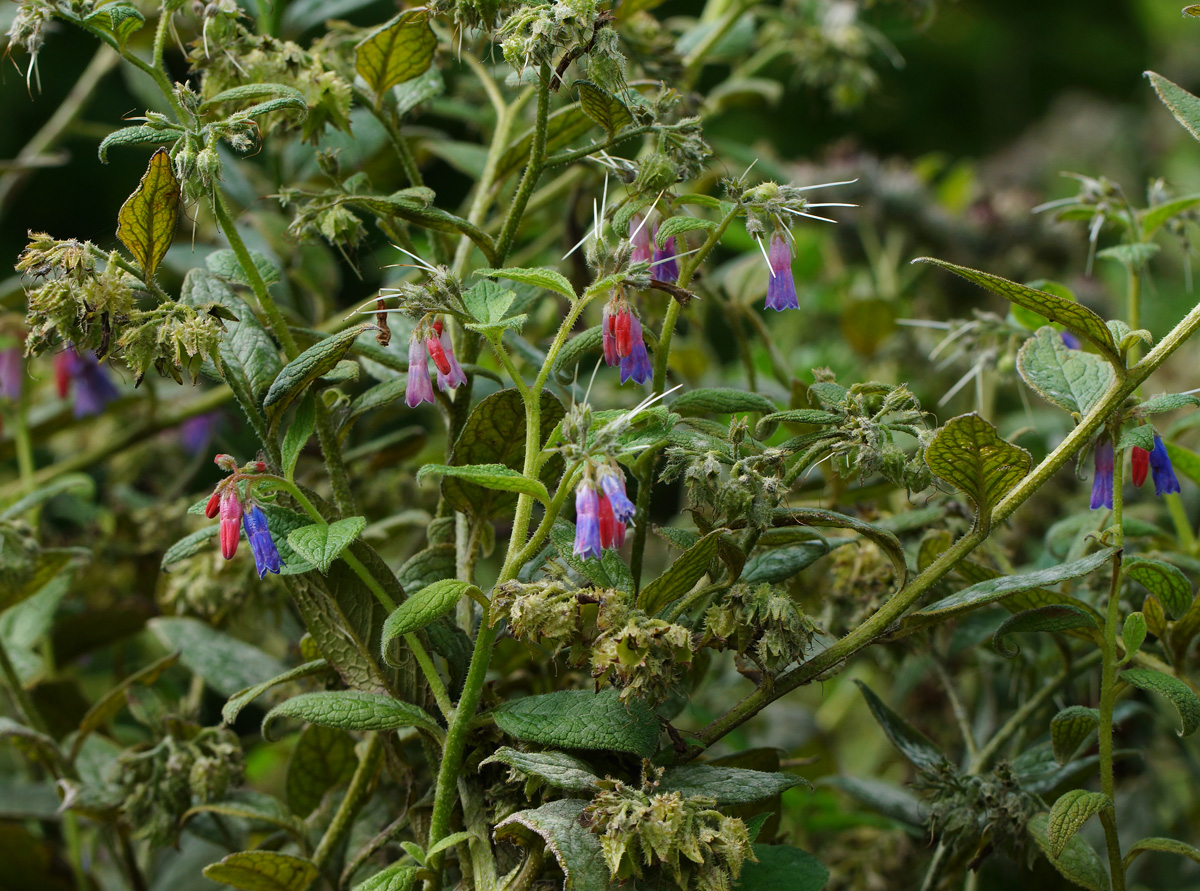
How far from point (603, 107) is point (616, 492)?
0.27 meters

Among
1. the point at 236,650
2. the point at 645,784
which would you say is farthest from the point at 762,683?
the point at 236,650

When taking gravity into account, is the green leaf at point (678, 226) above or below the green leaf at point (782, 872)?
above

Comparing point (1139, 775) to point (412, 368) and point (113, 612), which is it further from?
point (113, 612)

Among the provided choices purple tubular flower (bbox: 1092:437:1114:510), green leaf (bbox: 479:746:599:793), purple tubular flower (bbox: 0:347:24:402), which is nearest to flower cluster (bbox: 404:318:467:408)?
green leaf (bbox: 479:746:599:793)

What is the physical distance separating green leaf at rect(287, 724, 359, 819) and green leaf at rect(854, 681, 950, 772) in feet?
1.30

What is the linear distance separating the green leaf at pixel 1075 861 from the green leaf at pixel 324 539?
0.47 metres

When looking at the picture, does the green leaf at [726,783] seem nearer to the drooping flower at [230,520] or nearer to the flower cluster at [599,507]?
the flower cluster at [599,507]

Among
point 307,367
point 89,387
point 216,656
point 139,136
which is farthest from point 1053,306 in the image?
point 89,387

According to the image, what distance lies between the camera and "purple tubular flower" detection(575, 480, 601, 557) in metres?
0.56

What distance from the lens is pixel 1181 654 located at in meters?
0.80

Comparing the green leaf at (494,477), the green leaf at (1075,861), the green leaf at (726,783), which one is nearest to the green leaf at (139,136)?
the green leaf at (494,477)

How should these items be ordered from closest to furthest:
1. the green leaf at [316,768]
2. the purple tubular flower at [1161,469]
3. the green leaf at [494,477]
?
the green leaf at [494,477], the purple tubular flower at [1161,469], the green leaf at [316,768]

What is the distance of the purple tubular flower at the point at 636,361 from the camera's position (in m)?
0.64

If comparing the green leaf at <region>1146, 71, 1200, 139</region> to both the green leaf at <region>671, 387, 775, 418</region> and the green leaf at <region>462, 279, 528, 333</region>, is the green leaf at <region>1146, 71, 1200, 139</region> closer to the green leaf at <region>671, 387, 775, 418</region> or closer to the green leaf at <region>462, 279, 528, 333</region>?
the green leaf at <region>671, 387, 775, 418</region>
